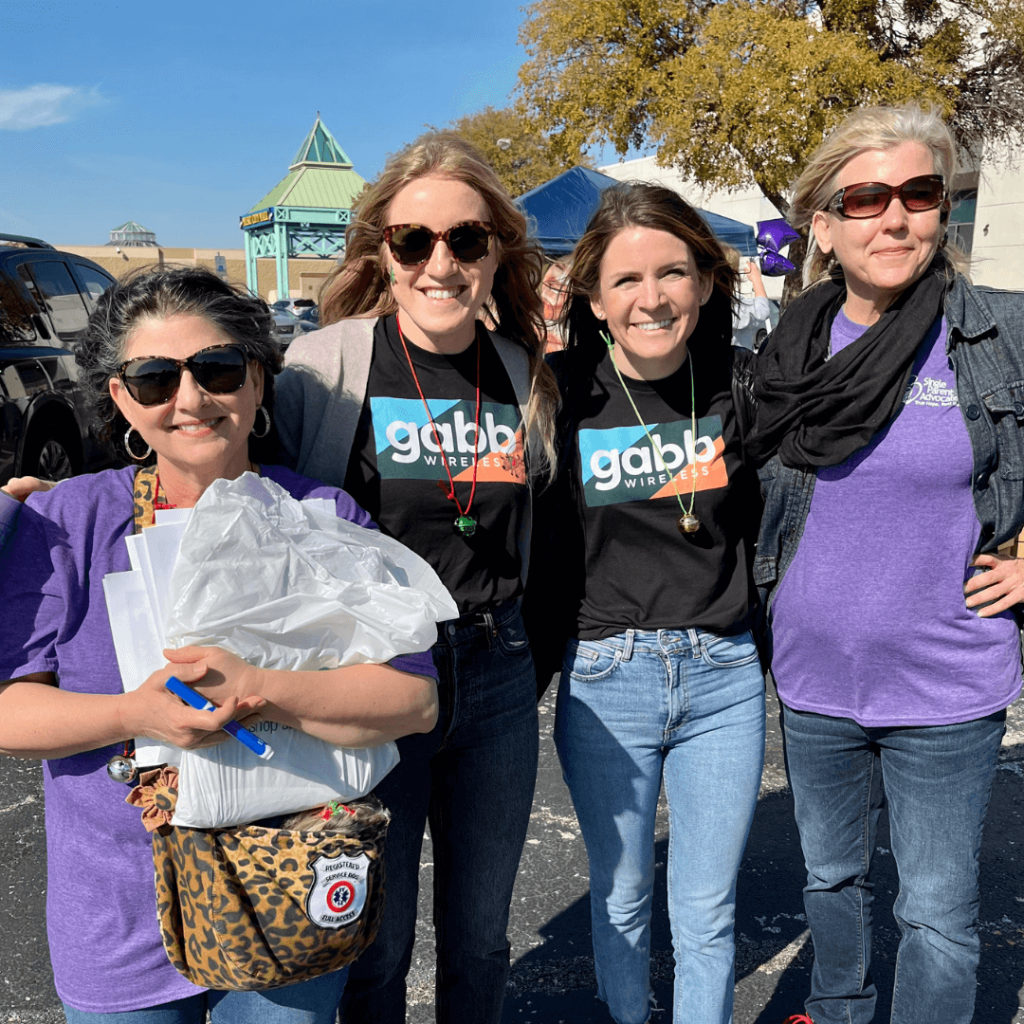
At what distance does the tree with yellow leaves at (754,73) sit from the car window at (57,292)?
10357 millimetres

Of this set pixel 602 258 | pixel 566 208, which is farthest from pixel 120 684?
pixel 566 208

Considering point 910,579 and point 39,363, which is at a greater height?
point 39,363

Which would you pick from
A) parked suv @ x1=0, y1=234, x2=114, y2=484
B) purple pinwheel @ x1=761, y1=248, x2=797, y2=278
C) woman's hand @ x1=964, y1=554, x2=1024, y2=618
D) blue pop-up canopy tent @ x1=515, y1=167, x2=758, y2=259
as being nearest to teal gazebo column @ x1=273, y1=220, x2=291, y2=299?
blue pop-up canopy tent @ x1=515, y1=167, x2=758, y2=259

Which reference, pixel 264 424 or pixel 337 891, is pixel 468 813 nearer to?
pixel 337 891

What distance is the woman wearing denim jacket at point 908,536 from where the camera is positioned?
2.01m

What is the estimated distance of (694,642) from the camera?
7.11 ft

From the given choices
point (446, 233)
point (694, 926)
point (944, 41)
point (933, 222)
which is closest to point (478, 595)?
point (446, 233)

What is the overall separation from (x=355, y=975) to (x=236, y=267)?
222ft

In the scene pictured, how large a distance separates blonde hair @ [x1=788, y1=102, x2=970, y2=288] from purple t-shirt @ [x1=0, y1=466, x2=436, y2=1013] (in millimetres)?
1744

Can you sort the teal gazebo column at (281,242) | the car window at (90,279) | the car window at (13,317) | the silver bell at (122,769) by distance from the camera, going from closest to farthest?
the silver bell at (122,769)
the car window at (13,317)
the car window at (90,279)
the teal gazebo column at (281,242)

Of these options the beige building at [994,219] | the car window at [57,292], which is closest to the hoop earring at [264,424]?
the car window at [57,292]

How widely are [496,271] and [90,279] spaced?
6501mm

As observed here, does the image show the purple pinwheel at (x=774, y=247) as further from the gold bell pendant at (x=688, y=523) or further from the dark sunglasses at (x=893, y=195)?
the gold bell pendant at (x=688, y=523)

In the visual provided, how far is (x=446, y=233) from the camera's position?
205cm
